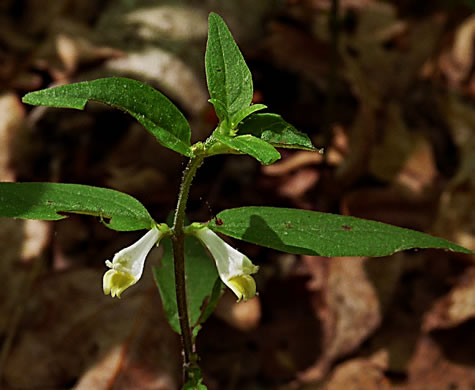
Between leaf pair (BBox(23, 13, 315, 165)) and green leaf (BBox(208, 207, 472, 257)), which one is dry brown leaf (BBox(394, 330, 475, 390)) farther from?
leaf pair (BBox(23, 13, 315, 165))

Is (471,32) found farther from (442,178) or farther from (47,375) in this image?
(47,375)

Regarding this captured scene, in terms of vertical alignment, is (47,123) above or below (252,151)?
below

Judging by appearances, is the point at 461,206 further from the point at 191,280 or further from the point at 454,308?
the point at 191,280

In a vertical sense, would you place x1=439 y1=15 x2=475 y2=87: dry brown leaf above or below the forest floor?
above

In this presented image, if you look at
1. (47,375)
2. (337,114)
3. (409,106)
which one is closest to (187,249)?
(47,375)

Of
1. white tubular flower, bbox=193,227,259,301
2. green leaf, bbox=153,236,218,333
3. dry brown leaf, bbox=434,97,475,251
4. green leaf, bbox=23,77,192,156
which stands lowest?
dry brown leaf, bbox=434,97,475,251

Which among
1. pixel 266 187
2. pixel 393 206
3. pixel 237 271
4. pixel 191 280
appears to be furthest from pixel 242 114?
pixel 393 206

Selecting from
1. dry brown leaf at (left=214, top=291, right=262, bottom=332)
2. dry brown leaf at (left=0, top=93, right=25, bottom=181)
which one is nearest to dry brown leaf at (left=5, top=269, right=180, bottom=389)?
dry brown leaf at (left=214, top=291, right=262, bottom=332)
